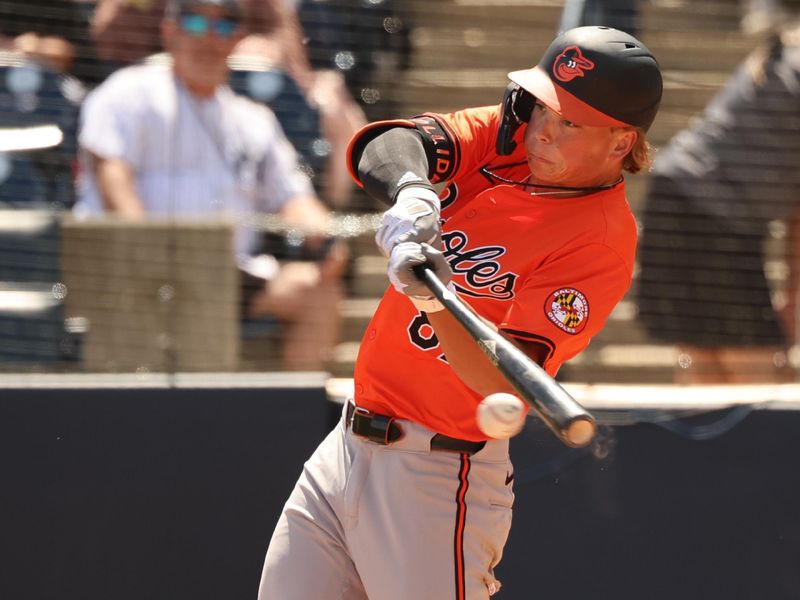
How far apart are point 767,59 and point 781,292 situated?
830 millimetres

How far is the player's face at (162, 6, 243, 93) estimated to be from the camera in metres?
4.36

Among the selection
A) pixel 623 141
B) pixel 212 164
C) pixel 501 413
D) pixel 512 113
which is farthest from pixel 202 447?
pixel 501 413

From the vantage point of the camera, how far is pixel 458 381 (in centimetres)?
261

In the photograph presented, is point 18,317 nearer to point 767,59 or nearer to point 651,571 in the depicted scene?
point 651,571

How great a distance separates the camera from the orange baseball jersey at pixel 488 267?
2.52m

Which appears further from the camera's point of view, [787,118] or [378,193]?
[787,118]

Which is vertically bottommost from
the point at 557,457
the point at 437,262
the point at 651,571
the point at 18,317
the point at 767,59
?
the point at 651,571

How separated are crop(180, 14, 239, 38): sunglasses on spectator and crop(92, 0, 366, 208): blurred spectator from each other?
6 centimetres

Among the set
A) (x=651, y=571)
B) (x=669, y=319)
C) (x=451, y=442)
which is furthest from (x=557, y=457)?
(x=451, y=442)

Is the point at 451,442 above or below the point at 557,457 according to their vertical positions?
above

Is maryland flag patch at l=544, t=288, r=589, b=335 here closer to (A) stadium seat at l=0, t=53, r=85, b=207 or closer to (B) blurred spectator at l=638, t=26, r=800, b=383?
(B) blurred spectator at l=638, t=26, r=800, b=383

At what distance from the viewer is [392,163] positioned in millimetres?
2535

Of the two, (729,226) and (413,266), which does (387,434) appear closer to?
(413,266)

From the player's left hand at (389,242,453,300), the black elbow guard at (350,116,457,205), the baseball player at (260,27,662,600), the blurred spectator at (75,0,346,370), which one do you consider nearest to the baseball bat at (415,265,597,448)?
the player's left hand at (389,242,453,300)
